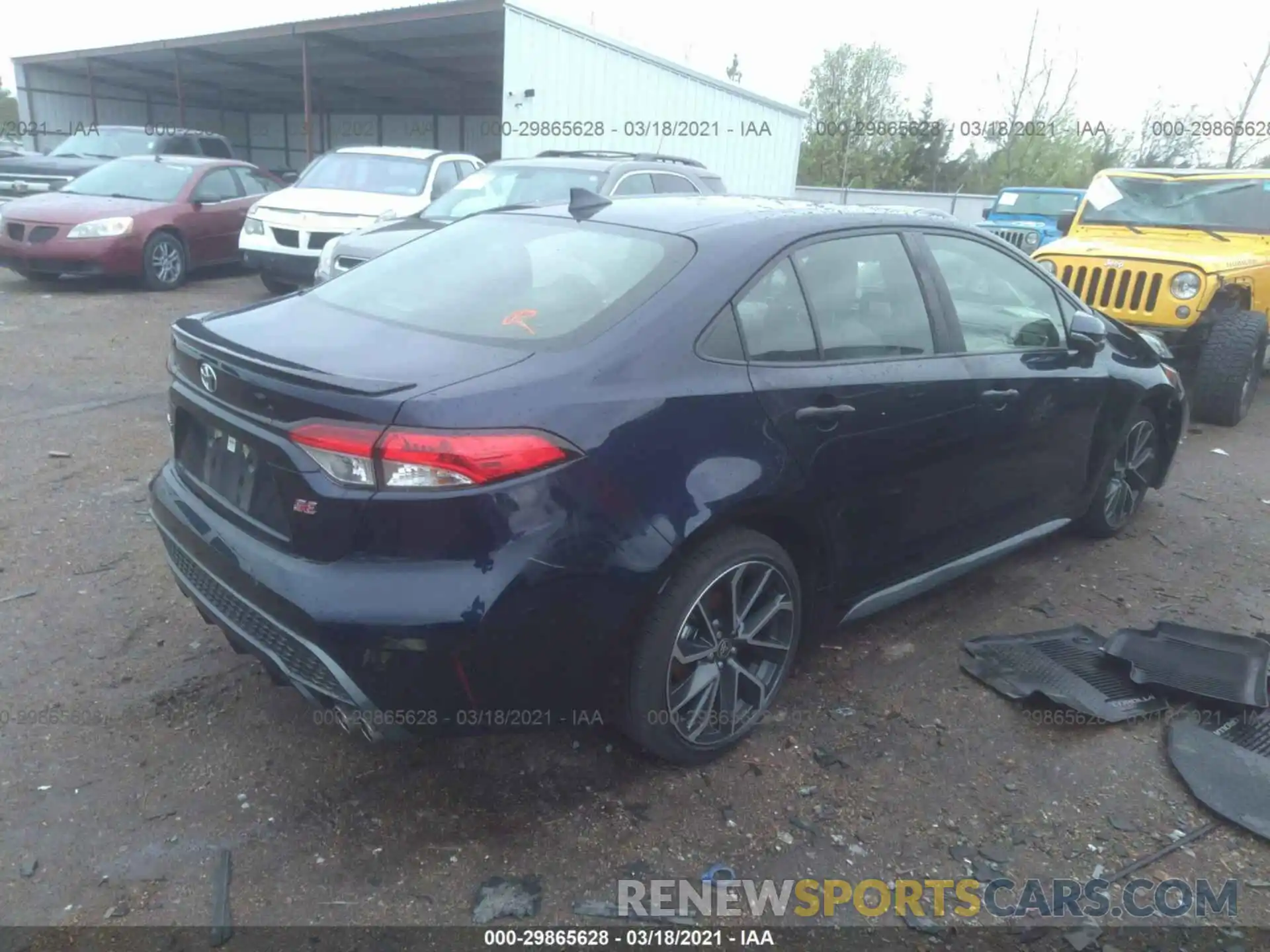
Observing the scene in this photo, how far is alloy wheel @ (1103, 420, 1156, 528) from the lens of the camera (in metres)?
4.78

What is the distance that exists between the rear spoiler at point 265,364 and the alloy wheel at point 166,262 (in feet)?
30.0

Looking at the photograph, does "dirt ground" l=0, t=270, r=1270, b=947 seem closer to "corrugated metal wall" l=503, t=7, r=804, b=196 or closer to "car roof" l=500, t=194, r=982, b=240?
"car roof" l=500, t=194, r=982, b=240

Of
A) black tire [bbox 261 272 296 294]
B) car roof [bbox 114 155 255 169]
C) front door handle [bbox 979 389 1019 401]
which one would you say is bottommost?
black tire [bbox 261 272 296 294]

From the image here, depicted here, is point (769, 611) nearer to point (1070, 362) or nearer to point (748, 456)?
point (748, 456)

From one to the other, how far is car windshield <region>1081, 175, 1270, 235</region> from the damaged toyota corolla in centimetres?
580

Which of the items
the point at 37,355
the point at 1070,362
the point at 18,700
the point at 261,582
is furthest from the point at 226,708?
the point at 37,355

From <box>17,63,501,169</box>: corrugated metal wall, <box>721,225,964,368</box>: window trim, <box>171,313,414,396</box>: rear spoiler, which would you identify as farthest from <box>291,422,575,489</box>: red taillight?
<box>17,63,501,169</box>: corrugated metal wall

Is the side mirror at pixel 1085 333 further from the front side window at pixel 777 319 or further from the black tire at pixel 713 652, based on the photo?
the black tire at pixel 713 652

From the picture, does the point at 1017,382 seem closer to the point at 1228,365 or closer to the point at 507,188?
the point at 1228,365

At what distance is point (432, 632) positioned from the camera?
2.31 metres

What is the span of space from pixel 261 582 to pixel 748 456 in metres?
1.34

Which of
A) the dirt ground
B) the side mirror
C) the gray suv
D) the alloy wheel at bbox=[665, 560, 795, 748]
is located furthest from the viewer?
the gray suv

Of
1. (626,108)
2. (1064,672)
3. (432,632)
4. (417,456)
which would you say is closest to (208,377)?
(417,456)

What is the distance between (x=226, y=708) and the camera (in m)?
3.17
